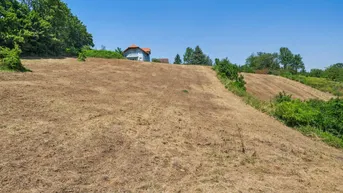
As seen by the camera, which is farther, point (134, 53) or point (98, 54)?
point (134, 53)

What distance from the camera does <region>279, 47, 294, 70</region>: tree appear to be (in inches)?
3600

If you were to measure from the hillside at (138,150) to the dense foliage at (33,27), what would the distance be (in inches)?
589

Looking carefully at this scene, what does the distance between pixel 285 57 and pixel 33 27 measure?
88.9 meters

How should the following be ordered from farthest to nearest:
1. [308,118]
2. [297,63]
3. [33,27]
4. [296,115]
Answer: [297,63], [33,27], [296,115], [308,118]

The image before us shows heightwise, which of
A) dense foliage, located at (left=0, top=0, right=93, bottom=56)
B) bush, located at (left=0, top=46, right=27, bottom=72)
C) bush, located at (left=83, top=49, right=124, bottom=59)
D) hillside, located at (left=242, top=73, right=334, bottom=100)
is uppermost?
dense foliage, located at (left=0, top=0, right=93, bottom=56)

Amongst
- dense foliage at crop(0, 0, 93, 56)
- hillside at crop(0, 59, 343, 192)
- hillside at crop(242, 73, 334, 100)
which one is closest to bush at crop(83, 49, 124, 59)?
dense foliage at crop(0, 0, 93, 56)

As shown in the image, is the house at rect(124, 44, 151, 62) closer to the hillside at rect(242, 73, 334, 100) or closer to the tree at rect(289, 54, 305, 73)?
the hillside at rect(242, 73, 334, 100)

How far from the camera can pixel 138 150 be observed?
5797 millimetres

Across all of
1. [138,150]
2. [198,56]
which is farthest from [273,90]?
[198,56]

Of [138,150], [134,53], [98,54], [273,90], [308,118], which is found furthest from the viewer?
[134,53]

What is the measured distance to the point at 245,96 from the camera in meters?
16.7

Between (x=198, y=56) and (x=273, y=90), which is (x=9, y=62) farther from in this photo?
(x=198, y=56)

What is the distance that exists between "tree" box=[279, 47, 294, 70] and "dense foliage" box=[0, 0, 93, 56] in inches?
3232

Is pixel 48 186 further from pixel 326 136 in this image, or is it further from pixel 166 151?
pixel 326 136
